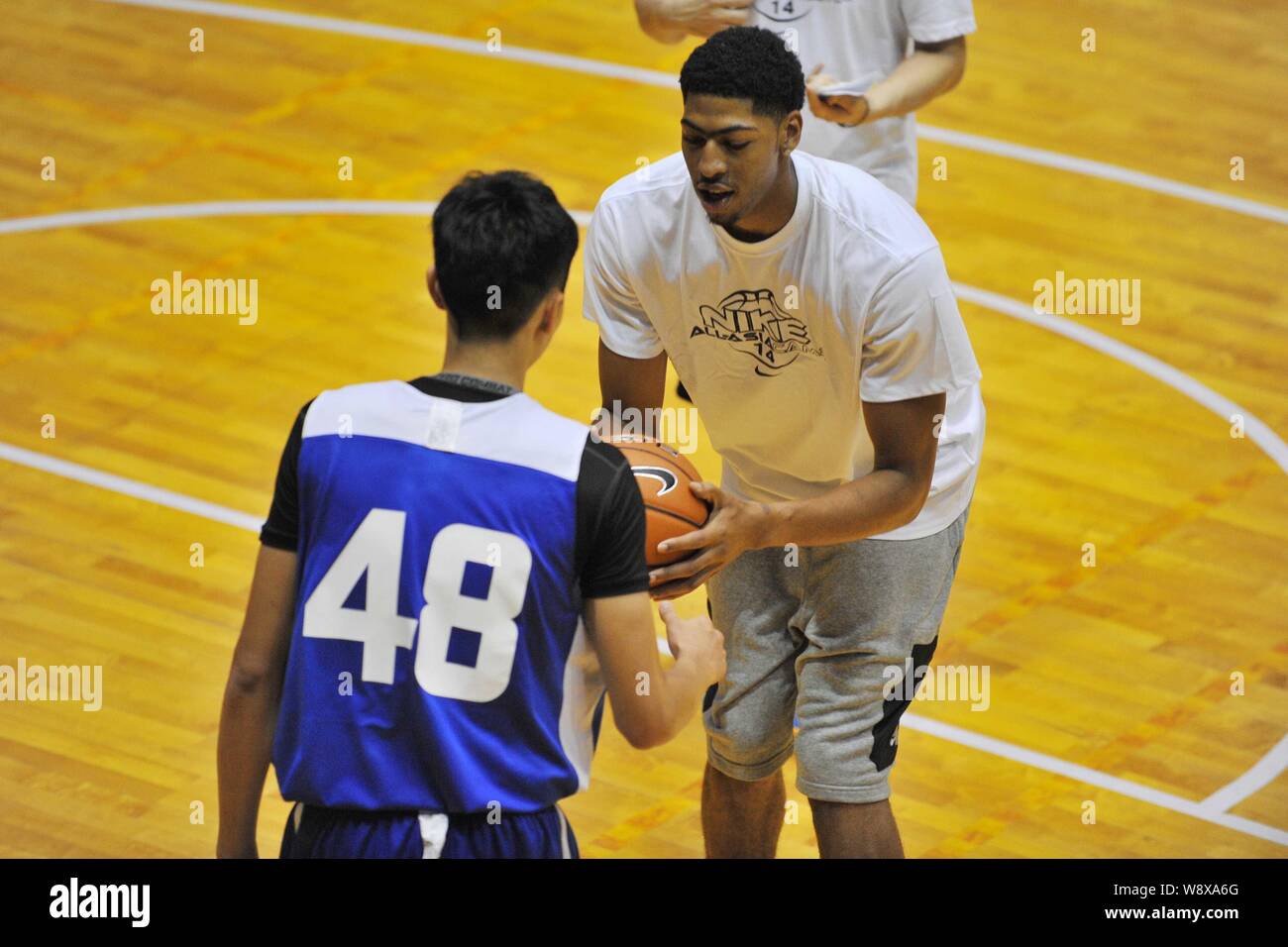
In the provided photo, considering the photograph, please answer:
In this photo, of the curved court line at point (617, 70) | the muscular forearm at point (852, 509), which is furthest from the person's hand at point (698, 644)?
the curved court line at point (617, 70)

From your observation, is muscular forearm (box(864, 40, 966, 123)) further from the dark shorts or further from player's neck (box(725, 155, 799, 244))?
the dark shorts

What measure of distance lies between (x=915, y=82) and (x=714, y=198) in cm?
219

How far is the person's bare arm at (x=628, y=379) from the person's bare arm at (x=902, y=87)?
4.44 ft

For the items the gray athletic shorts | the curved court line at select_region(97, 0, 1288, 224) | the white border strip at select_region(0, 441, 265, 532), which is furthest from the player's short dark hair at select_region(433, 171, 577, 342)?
the curved court line at select_region(97, 0, 1288, 224)

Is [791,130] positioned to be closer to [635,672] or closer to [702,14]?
[635,672]

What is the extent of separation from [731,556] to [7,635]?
2946 millimetres

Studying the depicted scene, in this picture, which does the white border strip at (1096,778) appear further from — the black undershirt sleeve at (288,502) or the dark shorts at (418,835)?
the black undershirt sleeve at (288,502)

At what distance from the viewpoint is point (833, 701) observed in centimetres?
446

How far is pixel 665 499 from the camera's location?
158 inches

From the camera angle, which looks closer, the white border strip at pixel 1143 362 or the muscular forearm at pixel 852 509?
the muscular forearm at pixel 852 509

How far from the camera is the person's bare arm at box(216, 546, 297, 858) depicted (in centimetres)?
326

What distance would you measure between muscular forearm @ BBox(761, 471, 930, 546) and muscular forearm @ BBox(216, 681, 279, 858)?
1.22 meters

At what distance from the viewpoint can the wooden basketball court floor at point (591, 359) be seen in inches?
225

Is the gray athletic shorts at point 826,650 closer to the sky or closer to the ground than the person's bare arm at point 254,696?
closer to the ground
